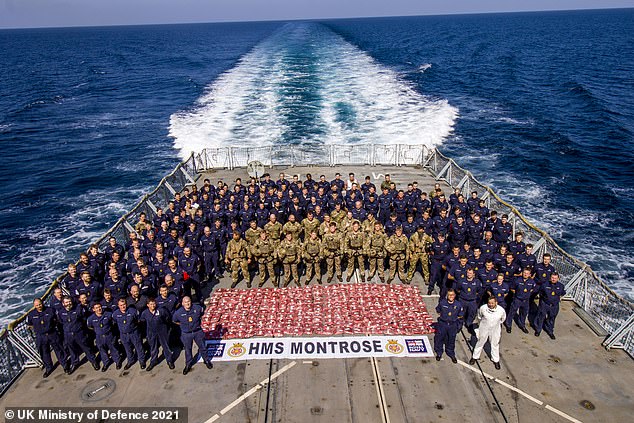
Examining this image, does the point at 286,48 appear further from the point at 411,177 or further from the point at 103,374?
the point at 103,374

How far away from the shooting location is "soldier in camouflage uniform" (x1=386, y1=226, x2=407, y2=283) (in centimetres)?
1366

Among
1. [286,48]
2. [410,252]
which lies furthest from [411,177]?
[286,48]

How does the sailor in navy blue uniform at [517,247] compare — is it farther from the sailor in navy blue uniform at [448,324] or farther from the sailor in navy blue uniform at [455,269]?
the sailor in navy blue uniform at [448,324]

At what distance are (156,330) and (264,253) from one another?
4.15 meters

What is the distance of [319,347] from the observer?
11.2 meters

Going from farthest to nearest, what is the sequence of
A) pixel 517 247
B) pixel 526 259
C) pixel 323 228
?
pixel 323 228
pixel 517 247
pixel 526 259

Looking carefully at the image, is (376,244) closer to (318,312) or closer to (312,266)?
(312,266)

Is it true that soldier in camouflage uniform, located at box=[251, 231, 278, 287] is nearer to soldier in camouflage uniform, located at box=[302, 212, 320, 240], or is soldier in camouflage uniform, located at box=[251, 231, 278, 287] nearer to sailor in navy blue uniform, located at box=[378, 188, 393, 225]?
soldier in camouflage uniform, located at box=[302, 212, 320, 240]

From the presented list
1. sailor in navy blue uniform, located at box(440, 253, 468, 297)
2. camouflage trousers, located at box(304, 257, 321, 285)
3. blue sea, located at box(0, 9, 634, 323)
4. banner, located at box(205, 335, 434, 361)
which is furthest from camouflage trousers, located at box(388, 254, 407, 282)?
blue sea, located at box(0, 9, 634, 323)

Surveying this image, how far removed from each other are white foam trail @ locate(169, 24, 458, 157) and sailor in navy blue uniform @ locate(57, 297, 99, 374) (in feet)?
88.5

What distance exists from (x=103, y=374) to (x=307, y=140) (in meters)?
28.9

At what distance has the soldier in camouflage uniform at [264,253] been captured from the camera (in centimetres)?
1345

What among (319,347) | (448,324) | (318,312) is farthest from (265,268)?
(448,324)

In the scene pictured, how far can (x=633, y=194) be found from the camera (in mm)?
29438
